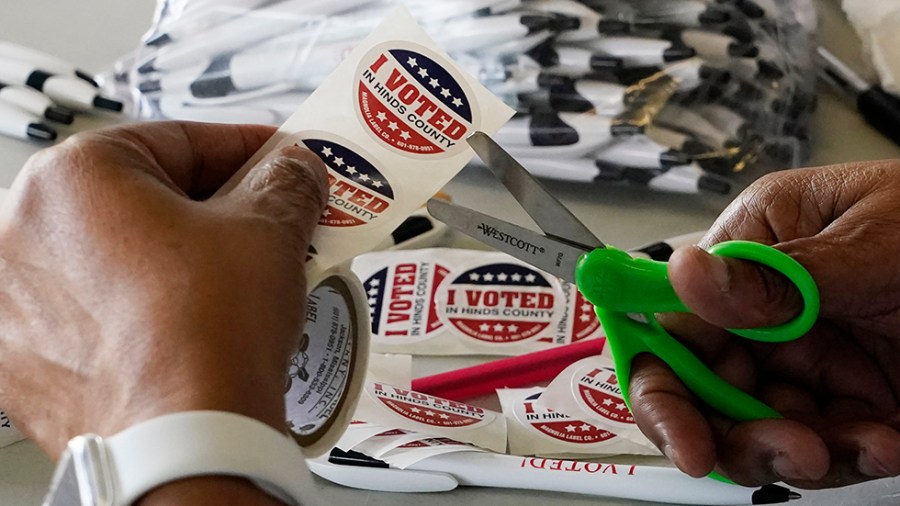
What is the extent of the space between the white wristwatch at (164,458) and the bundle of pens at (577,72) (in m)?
0.44

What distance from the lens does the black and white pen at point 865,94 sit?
80 centimetres

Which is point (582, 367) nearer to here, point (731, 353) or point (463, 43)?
point (731, 353)

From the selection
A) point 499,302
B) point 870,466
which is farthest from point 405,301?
point 870,466

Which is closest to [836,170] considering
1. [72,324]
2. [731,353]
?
[731,353]

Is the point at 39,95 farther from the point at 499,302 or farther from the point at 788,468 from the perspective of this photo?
the point at 788,468

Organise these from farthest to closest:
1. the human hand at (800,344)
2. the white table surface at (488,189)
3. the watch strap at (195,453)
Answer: the white table surface at (488,189) < the human hand at (800,344) < the watch strap at (195,453)

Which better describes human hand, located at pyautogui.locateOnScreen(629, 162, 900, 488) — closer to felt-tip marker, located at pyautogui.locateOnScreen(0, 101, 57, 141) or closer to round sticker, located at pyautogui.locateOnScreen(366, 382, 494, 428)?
round sticker, located at pyautogui.locateOnScreen(366, 382, 494, 428)

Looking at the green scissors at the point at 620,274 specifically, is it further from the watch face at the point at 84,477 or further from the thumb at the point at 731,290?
the watch face at the point at 84,477

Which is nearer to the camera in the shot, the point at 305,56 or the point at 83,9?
the point at 305,56

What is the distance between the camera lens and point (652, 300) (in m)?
0.44

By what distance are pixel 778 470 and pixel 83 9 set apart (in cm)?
75

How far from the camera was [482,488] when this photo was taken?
1.77 ft

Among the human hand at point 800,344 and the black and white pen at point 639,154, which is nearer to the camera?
the human hand at point 800,344

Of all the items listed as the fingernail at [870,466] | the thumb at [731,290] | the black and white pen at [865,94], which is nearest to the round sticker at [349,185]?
the thumb at [731,290]
